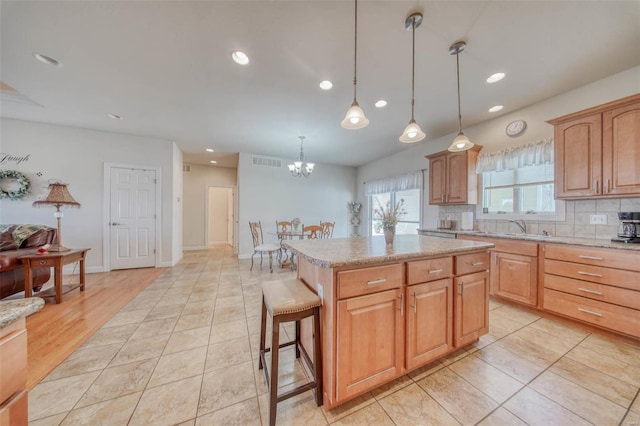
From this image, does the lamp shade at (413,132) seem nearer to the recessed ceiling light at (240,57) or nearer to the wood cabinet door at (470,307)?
the wood cabinet door at (470,307)

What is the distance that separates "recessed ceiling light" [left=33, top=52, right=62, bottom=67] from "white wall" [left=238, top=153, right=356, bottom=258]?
10.9 feet

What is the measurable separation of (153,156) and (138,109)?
5.17 feet

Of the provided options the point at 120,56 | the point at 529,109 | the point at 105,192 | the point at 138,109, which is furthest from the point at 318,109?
the point at 105,192

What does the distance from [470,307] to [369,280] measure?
3.60 feet

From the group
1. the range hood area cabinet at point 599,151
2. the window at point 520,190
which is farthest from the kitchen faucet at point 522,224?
the range hood area cabinet at point 599,151

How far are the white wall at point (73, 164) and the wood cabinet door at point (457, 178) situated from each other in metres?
5.63

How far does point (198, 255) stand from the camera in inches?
233

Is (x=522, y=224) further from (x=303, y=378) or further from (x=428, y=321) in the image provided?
(x=303, y=378)

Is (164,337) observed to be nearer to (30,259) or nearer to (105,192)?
(30,259)

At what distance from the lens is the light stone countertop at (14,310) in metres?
0.62

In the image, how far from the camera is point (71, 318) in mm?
2387

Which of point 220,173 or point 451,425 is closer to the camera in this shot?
point 451,425

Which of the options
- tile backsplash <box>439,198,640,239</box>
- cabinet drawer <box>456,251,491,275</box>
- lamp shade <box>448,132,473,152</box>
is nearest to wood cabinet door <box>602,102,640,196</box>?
tile backsplash <box>439,198,640,239</box>

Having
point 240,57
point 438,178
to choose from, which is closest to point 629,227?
point 438,178
